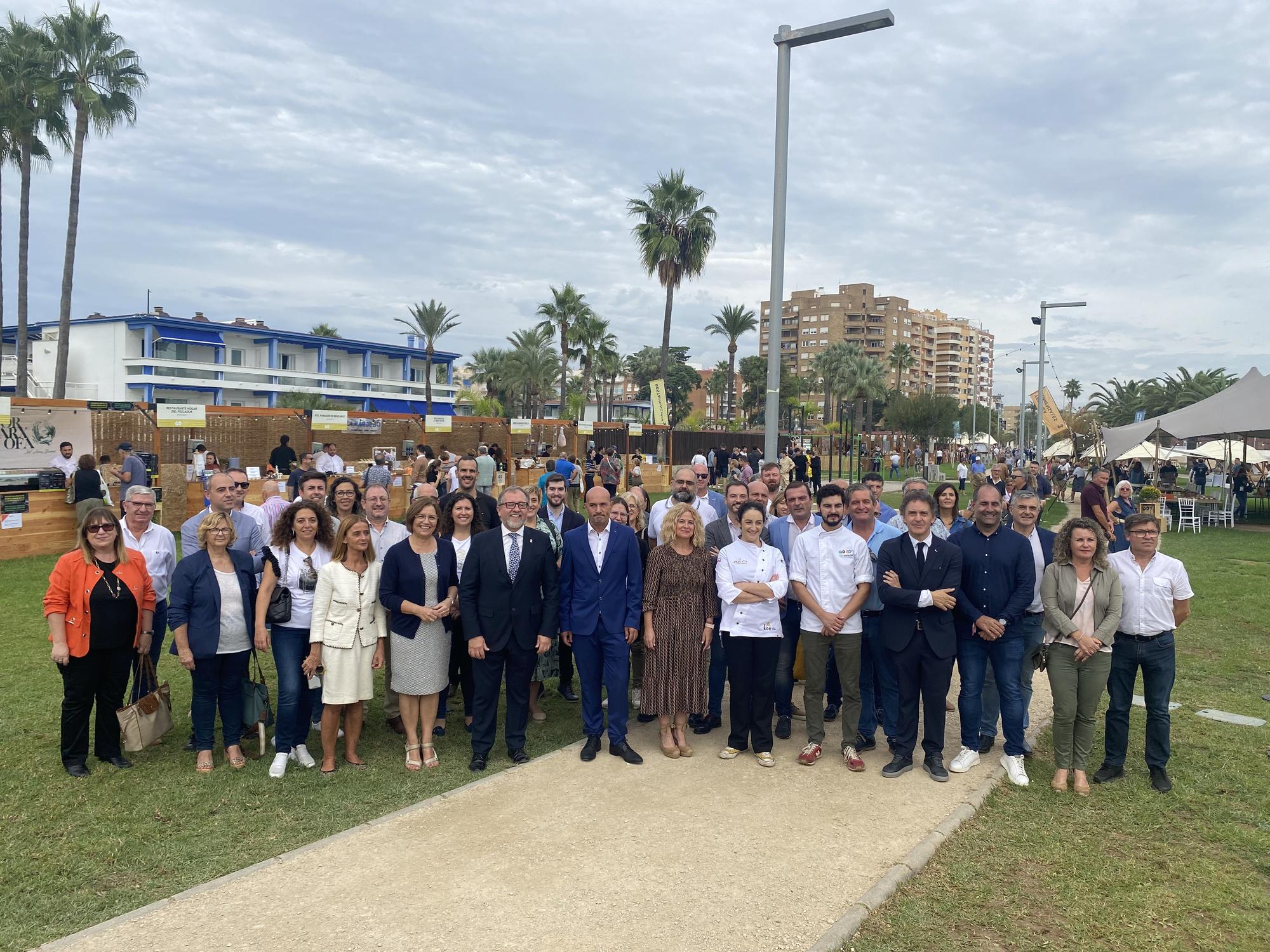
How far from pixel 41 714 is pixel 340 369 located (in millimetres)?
63177

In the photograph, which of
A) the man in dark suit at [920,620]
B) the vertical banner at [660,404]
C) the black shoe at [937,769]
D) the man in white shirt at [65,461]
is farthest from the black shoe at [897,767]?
the vertical banner at [660,404]

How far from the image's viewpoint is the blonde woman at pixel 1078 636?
5.24m

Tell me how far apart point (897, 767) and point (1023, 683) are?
1.12 m

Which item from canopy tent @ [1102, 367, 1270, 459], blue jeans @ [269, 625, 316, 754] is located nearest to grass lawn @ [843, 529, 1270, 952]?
blue jeans @ [269, 625, 316, 754]

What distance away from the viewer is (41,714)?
21.1ft

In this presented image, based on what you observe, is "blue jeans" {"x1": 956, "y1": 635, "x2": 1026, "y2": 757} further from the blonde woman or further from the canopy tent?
the canopy tent

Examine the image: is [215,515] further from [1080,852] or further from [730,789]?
[1080,852]

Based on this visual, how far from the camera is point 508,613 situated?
559cm

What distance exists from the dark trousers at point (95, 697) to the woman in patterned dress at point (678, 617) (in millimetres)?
3440

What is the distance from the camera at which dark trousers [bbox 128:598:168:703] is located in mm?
5730

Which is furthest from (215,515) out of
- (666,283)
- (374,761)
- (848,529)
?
(666,283)

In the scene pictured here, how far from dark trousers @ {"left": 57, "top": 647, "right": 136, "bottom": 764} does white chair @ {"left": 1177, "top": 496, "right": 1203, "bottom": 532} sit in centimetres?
2223

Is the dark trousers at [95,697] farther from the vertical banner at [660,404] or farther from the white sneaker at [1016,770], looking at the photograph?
the vertical banner at [660,404]

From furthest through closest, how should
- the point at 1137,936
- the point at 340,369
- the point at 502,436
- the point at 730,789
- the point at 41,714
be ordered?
the point at 340,369, the point at 502,436, the point at 41,714, the point at 730,789, the point at 1137,936
